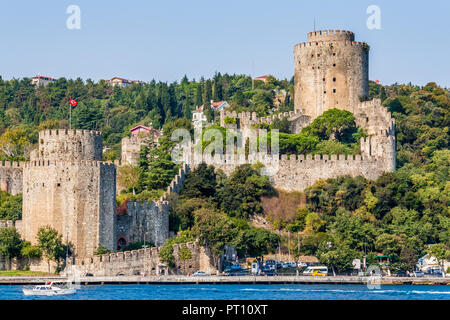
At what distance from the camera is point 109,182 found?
208 ft

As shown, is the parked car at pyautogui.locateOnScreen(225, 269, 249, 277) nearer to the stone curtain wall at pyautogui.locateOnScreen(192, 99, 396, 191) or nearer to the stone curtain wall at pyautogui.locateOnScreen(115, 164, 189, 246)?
the stone curtain wall at pyautogui.locateOnScreen(115, 164, 189, 246)

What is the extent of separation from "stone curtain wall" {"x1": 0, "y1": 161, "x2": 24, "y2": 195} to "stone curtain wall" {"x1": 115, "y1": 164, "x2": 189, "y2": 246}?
913cm

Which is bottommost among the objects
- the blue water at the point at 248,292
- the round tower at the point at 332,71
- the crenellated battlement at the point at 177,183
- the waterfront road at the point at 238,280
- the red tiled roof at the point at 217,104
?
the blue water at the point at 248,292

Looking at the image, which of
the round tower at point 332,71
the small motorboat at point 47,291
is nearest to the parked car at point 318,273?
the small motorboat at point 47,291

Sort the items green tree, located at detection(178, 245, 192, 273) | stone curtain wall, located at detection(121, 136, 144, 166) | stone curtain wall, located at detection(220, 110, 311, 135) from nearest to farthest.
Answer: green tree, located at detection(178, 245, 192, 273), stone curtain wall, located at detection(220, 110, 311, 135), stone curtain wall, located at detection(121, 136, 144, 166)

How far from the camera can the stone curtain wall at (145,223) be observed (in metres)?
65.3

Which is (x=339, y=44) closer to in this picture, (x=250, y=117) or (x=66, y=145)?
(x=250, y=117)

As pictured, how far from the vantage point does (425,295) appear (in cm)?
5778

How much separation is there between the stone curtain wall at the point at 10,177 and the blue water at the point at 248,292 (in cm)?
1317

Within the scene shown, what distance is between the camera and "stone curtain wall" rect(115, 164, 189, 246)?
65312mm

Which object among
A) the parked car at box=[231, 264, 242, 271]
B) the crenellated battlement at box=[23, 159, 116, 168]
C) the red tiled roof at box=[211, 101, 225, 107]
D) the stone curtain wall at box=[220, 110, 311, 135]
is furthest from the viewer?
the red tiled roof at box=[211, 101, 225, 107]

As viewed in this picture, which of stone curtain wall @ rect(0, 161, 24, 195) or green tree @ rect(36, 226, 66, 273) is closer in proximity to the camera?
green tree @ rect(36, 226, 66, 273)

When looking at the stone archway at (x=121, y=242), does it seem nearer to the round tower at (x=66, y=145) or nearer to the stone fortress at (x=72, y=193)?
the stone fortress at (x=72, y=193)

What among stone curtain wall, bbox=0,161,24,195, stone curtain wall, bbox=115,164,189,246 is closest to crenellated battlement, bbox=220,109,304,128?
stone curtain wall, bbox=115,164,189,246
